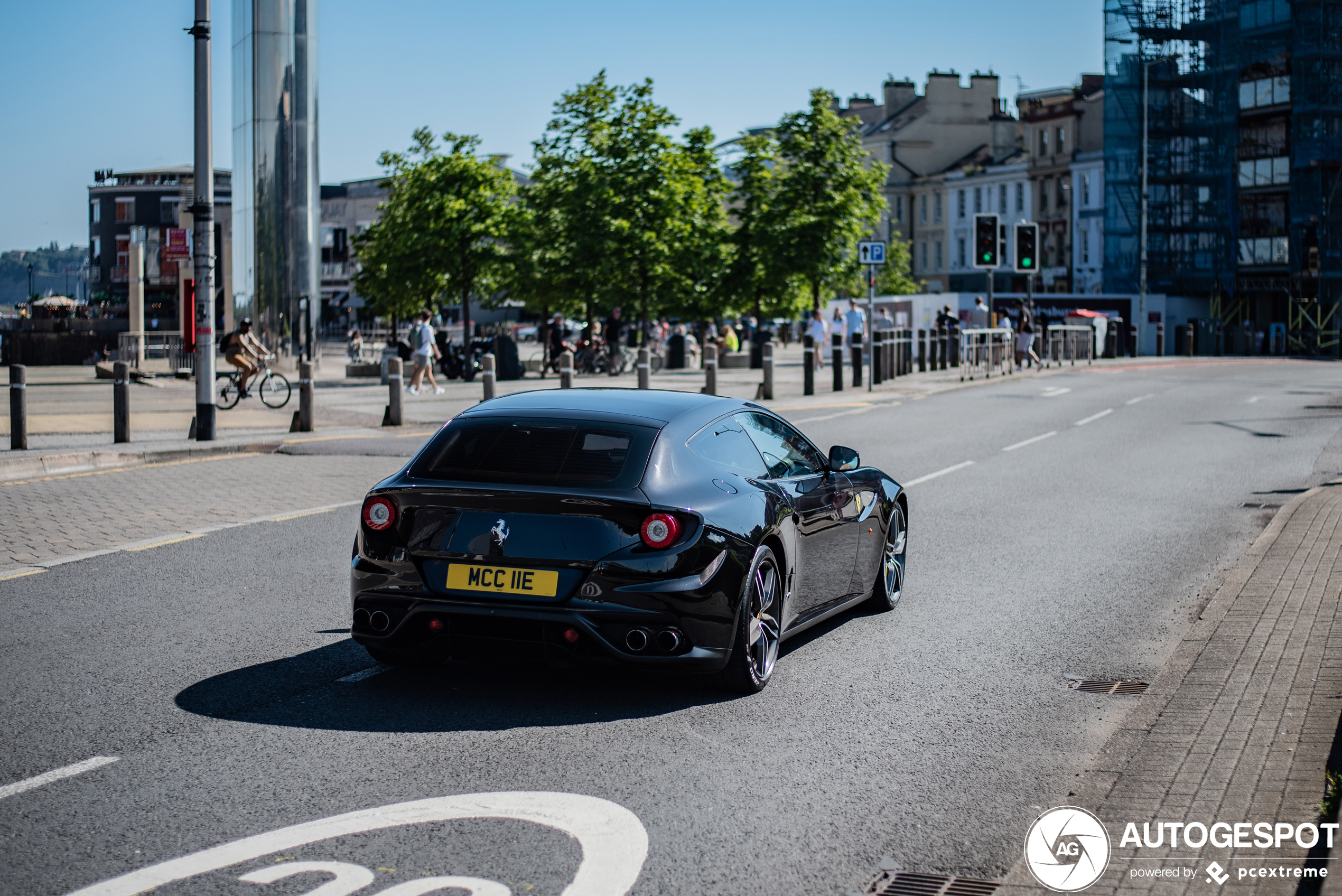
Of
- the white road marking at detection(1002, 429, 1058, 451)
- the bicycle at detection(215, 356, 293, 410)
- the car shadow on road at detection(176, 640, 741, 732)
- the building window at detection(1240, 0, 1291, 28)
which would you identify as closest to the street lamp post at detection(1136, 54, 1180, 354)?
the building window at detection(1240, 0, 1291, 28)

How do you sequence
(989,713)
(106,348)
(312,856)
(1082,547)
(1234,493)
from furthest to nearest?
1. (106,348)
2. (1234,493)
3. (1082,547)
4. (989,713)
5. (312,856)

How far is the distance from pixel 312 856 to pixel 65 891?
0.67 metres

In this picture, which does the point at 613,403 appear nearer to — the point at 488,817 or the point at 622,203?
the point at 488,817

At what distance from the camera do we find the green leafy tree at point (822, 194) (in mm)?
43281

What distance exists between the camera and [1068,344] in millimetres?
46281

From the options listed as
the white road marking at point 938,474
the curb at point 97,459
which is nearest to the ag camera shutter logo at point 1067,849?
the white road marking at point 938,474

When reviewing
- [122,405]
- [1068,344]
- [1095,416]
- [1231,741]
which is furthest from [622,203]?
[1231,741]

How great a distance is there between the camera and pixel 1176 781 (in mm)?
4824

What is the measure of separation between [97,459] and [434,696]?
11783 millimetres

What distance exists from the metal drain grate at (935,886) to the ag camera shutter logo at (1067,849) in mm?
155

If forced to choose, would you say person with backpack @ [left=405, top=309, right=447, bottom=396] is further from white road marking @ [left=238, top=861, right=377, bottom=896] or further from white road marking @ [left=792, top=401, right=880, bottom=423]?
white road marking @ [left=238, top=861, right=377, bottom=896]

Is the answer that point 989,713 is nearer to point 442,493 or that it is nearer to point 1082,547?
point 442,493

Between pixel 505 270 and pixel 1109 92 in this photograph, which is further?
pixel 1109 92

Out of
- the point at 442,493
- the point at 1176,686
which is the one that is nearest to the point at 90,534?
the point at 442,493
